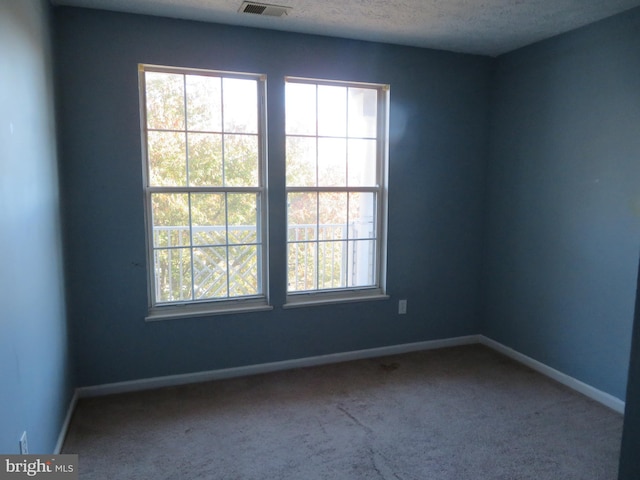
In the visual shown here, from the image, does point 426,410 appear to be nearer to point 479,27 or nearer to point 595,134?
point 595,134

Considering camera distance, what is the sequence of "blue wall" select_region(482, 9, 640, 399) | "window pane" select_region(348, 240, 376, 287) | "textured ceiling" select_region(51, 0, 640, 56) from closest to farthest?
"textured ceiling" select_region(51, 0, 640, 56) → "blue wall" select_region(482, 9, 640, 399) → "window pane" select_region(348, 240, 376, 287)

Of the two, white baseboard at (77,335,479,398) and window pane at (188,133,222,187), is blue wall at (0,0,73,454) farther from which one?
window pane at (188,133,222,187)

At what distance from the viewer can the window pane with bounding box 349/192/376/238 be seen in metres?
3.45

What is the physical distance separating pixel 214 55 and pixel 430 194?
6.64ft

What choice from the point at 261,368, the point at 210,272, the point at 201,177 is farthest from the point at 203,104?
the point at 261,368

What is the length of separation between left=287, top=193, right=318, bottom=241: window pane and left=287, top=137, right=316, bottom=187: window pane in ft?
0.33

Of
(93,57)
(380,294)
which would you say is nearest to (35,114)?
(93,57)

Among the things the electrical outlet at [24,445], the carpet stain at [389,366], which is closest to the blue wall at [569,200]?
the carpet stain at [389,366]

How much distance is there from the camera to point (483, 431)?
98.0 inches

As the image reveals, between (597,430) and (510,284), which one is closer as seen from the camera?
(597,430)

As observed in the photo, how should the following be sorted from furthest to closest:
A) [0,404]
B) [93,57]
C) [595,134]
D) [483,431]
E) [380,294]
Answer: [380,294]
[595,134]
[93,57]
[483,431]
[0,404]

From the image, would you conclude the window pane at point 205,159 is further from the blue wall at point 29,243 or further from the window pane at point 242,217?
the blue wall at point 29,243

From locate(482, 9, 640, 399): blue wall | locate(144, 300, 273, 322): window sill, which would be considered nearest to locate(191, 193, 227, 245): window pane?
locate(144, 300, 273, 322): window sill

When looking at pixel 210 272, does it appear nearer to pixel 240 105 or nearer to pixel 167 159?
pixel 167 159
